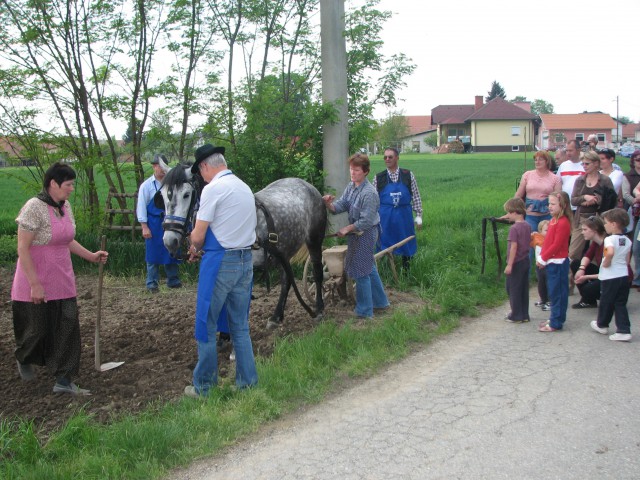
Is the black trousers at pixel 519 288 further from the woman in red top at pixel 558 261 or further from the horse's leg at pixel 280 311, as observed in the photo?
the horse's leg at pixel 280 311

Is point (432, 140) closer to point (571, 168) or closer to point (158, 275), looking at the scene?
point (571, 168)

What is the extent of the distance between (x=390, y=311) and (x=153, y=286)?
350 centimetres

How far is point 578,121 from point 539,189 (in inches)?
3815

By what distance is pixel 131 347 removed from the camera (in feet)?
21.8

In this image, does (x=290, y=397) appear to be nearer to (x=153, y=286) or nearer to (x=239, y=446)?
(x=239, y=446)

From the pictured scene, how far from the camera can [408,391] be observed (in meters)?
5.18

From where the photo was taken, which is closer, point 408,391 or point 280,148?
point 408,391

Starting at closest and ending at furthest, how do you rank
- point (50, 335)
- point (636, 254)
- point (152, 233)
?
point (50, 335) < point (636, 254) < point (152, 233)

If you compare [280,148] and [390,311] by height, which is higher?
[280,148]

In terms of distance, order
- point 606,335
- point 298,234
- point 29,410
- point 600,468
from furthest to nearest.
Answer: point 298,234
point 606,335
point 29,410
point 600,468

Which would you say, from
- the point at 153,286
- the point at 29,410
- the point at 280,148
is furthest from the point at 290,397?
the point at 280,148

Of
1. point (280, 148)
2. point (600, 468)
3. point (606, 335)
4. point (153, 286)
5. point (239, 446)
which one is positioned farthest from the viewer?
point (280, 148)

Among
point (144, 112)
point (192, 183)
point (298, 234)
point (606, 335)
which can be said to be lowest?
point (606, 335)

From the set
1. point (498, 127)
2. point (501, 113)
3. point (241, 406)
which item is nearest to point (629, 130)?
point (501, 113)
